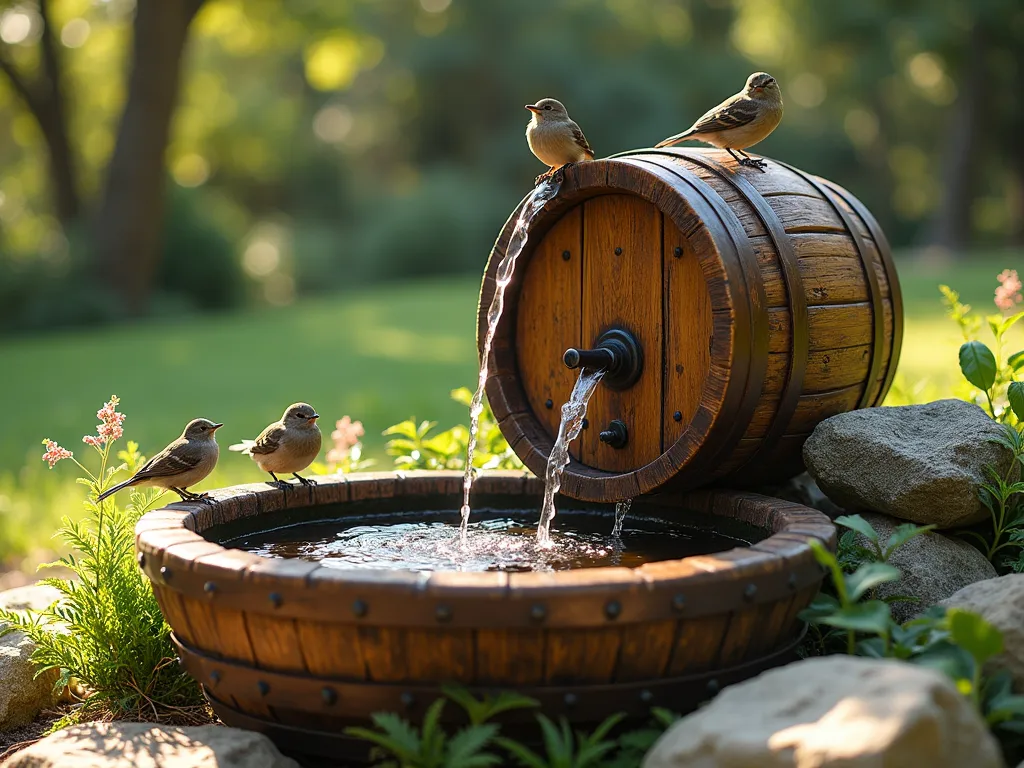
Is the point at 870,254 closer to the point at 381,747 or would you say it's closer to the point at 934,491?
the point at 934,491

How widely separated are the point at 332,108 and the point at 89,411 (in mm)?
37276

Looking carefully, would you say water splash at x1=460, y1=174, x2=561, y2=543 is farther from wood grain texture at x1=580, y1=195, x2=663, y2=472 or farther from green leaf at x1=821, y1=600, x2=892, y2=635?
green leaf at x1=821, y1=600, x2=892, y2=635

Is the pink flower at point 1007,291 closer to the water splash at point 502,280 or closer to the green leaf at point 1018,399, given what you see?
the green leaf at point 1018,399

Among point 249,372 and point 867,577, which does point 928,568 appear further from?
point 249,372

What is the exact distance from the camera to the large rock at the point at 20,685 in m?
4.00

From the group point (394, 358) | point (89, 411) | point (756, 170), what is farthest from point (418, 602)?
point (394, 358)

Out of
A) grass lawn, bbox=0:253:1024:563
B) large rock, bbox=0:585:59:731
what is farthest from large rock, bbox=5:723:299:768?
grass lawn, bbox=0:253:1024:563

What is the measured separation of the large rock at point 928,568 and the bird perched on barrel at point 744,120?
1.61 meters

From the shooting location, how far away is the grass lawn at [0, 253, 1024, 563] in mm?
9148

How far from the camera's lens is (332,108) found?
46.6 meters

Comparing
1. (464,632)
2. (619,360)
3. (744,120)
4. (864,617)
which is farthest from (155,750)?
(744,120)

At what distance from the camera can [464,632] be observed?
2.95 metres

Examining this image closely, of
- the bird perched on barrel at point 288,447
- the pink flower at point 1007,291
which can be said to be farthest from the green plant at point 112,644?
the pink flower at point 1007,291

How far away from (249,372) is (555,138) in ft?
33.7
